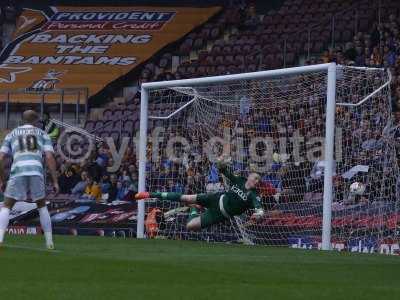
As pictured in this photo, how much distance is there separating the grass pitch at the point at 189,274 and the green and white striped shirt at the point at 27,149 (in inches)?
42.7

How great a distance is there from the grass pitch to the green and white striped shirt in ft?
3.56

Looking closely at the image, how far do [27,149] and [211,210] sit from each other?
378 centimetres

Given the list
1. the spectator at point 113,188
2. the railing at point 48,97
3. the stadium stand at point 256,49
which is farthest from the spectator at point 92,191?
the railing at point 48,97

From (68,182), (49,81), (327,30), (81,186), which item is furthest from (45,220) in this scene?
(49,81)

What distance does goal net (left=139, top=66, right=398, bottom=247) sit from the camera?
19.1m

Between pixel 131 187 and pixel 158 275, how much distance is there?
1459 centimetres

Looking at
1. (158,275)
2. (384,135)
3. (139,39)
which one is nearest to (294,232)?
(384,135)

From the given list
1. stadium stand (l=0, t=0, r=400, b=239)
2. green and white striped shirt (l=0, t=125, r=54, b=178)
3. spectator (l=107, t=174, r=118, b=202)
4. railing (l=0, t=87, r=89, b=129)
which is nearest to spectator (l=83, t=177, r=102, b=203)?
stadium stand (l=0, t=0, r=400, b=239)

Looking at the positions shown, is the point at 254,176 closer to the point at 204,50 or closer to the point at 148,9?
the point at 204,50

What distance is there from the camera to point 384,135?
63.9ft

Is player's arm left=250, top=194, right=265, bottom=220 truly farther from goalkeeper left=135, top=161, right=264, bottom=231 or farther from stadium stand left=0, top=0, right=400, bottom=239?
stadium stand left=0, top=0, right=400, bottom=239

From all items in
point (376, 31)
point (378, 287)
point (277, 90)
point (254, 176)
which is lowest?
point (378, 287)

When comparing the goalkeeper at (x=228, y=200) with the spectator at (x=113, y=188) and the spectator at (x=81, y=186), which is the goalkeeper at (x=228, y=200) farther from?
the spectator at (x=81, y=186)

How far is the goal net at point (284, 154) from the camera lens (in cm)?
1911
